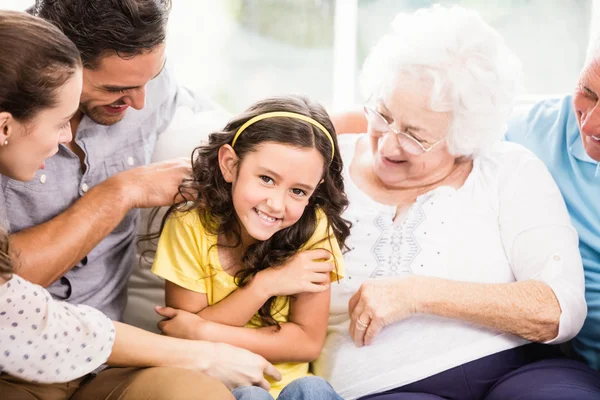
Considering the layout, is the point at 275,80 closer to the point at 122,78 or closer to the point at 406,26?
the point at 406,26

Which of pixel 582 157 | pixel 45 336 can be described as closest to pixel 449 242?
pixel 582 157

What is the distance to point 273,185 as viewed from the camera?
173cm

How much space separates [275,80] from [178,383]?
223 centimetres

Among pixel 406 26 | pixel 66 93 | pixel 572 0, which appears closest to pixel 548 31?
pixel 572 0

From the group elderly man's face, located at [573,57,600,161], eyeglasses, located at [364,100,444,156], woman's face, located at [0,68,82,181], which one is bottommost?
eyeglasses, located at [364,100,444,156]

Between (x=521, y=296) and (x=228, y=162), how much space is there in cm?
80

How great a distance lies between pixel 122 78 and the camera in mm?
1721

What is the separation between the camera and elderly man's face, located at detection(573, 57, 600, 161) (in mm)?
1925

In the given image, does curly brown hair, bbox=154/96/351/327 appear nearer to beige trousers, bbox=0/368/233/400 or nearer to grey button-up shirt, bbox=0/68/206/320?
grey button-up shirt, bbox=0/68/206/320

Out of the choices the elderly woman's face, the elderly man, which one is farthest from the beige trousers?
the elderly man

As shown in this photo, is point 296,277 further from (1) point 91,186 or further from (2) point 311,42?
(2) point 311,42

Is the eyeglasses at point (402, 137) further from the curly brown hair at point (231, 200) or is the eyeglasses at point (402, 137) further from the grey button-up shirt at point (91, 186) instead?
the grey button-up shirt at point (91, 186)

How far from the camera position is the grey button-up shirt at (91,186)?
1798 millimetres

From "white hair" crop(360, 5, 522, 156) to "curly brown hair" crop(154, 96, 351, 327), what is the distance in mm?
338
